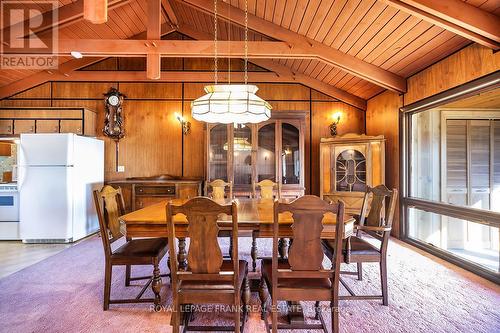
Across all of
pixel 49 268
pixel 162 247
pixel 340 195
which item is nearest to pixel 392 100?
pixel 340 195

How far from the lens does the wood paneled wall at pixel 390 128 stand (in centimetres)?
412

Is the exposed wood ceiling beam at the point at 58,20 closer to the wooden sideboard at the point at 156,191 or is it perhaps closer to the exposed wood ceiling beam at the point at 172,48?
the exposed wood ceiling beam at the point at 172,48

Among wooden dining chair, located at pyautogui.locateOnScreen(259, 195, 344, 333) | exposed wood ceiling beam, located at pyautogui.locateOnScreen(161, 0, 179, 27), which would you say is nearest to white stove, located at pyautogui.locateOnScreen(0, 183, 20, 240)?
exposed wood ceiling beam, located at pyautogui.locateOnScreen(161, 0, 179, 27)

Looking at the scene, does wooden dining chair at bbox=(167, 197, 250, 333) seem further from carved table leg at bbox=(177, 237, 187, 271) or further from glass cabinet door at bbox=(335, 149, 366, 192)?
glass cabinet door at bbox=(335, 149, 366, 192)

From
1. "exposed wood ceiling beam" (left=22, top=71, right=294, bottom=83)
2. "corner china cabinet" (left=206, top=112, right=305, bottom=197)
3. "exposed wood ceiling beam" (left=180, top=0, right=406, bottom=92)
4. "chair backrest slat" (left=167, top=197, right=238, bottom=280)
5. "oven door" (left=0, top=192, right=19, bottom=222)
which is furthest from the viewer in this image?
"exposed wood ceiling beam" (left=22, top=71, right=294, bottom=83)

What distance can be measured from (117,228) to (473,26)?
3.61 m

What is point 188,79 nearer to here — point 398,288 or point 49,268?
point 49,268

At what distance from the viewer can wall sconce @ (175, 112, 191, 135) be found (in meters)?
5.03

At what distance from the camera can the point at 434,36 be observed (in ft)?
9.37

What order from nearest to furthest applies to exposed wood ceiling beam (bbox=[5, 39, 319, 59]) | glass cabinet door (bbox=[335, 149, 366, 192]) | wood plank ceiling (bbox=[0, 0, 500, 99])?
1. wood plank ceiling (bbox=[0, 0, 500, 99])
2. exposed wood ceiling beam (bbox=[5, 39, 319, 59])
3. glass cabinet door (bbox=[335, 149, 366, 192])

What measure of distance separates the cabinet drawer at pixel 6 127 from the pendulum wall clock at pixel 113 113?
151 cm

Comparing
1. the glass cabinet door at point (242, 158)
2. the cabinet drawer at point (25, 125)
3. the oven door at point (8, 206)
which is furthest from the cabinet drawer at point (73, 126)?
the glass cabinet door at point (242, 158)

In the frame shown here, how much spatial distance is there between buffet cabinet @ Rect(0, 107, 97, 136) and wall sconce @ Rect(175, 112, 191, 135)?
5.31 ft

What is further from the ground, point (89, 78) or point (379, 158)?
point (89, 78)
